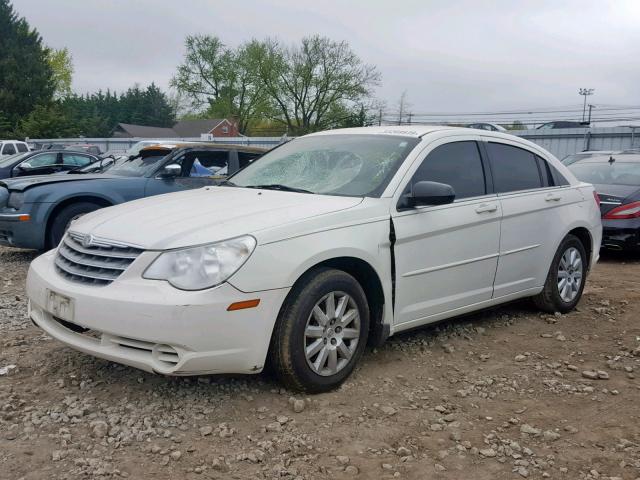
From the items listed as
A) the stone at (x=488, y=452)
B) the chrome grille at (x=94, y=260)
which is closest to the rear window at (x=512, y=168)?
the stone at (x=488, y=452)

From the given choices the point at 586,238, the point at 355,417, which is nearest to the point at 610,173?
the point at 586,238

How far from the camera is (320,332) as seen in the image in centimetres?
367

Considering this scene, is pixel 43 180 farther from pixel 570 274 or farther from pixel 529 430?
pixel 529 430

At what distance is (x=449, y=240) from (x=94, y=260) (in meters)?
2.31

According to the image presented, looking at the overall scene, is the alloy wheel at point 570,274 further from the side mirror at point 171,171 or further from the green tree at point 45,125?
the green tree at point 45,125

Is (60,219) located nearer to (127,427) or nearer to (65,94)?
(127,427)

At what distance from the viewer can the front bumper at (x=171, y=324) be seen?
10.5 feet

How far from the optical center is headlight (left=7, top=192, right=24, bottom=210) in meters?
7.49

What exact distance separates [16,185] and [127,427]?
5.34m

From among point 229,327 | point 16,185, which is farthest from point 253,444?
point 16,185

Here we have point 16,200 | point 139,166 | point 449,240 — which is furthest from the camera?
point 139,166

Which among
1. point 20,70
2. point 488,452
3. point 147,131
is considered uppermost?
point 20,70

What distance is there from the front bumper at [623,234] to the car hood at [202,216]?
575 centimetres

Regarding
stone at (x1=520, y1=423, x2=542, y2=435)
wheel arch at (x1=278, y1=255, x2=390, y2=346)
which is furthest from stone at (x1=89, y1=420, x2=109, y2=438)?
stone at (x1=520, y1=423, x2=542, y2=435)
